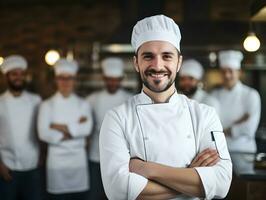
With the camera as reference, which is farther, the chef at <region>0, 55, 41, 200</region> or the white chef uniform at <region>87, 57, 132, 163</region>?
the white chef uniform at <region>87, 57, 132, 163</region>

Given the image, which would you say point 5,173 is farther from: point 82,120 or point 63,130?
point 82,120

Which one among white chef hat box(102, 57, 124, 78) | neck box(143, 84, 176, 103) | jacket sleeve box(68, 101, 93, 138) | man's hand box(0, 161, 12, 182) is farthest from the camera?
white chef hat box(102, 57, 124, 78)

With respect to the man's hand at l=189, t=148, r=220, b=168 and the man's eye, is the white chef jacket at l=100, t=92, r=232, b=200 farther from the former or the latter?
the man's eye

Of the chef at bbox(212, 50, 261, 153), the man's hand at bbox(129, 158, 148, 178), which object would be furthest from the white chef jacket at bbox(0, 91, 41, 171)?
the man's hand at bbox(129, 158, 148, 178)

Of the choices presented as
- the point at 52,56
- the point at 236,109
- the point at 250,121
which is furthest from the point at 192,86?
the point at 52,56

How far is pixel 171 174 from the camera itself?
1.26 metres

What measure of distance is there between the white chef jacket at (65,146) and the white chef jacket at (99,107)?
0.18 metres

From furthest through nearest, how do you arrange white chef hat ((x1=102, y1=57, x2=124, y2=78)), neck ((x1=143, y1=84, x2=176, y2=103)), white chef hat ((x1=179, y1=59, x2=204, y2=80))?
white chef hat ((x1=102, y1=57, x2=124, y2=78)) < white chef hat ((x1=179, y1=59, x2=204, y2=80)) < neck ((x1=143, y1=84, x2=176, y2=103))

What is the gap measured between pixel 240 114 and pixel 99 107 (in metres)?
1.03

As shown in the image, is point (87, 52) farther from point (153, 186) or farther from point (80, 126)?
point (153, 186)

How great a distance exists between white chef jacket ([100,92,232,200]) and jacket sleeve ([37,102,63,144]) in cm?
140

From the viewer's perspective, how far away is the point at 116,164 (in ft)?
4.15

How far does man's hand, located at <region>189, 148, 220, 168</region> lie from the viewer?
1301 millimetres

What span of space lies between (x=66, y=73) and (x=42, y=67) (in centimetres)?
245
